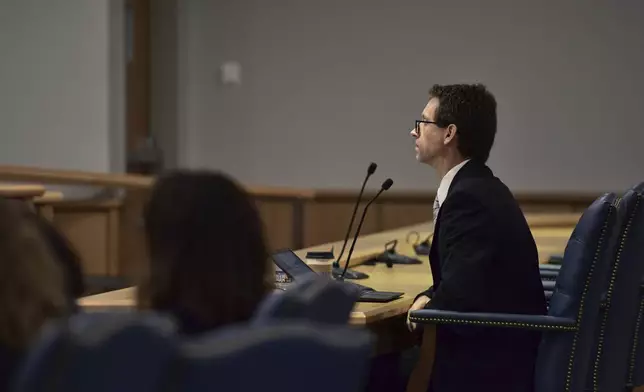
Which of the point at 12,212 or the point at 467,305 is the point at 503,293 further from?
the point at 12,212

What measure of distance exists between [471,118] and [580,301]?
61cm

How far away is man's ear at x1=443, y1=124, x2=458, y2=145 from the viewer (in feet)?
9.52

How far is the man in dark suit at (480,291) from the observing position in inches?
104

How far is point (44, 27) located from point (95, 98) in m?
0.54

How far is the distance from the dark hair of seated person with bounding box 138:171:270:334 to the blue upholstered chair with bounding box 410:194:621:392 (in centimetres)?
117

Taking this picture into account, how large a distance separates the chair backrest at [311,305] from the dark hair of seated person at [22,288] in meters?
0.29

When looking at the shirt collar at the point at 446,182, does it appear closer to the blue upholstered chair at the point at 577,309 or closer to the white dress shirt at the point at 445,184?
the white dress shirt at the point at 445,184

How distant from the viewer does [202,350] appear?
126cm

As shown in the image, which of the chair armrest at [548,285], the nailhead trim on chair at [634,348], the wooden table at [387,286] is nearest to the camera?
the wooden table at [387,286]

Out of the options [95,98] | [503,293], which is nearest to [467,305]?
[503,293]

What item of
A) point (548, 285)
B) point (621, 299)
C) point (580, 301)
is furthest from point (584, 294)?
point (548, 285)

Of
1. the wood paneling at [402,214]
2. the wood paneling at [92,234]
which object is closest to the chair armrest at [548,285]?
the wood paneling at [92,234]

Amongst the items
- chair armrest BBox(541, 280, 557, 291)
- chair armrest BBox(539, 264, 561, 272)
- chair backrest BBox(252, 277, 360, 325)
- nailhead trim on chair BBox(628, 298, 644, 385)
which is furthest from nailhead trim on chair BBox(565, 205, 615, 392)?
chair backrest BBox(252, 277, 360, 325)

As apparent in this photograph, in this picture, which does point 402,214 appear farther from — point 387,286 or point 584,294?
point 584,294
